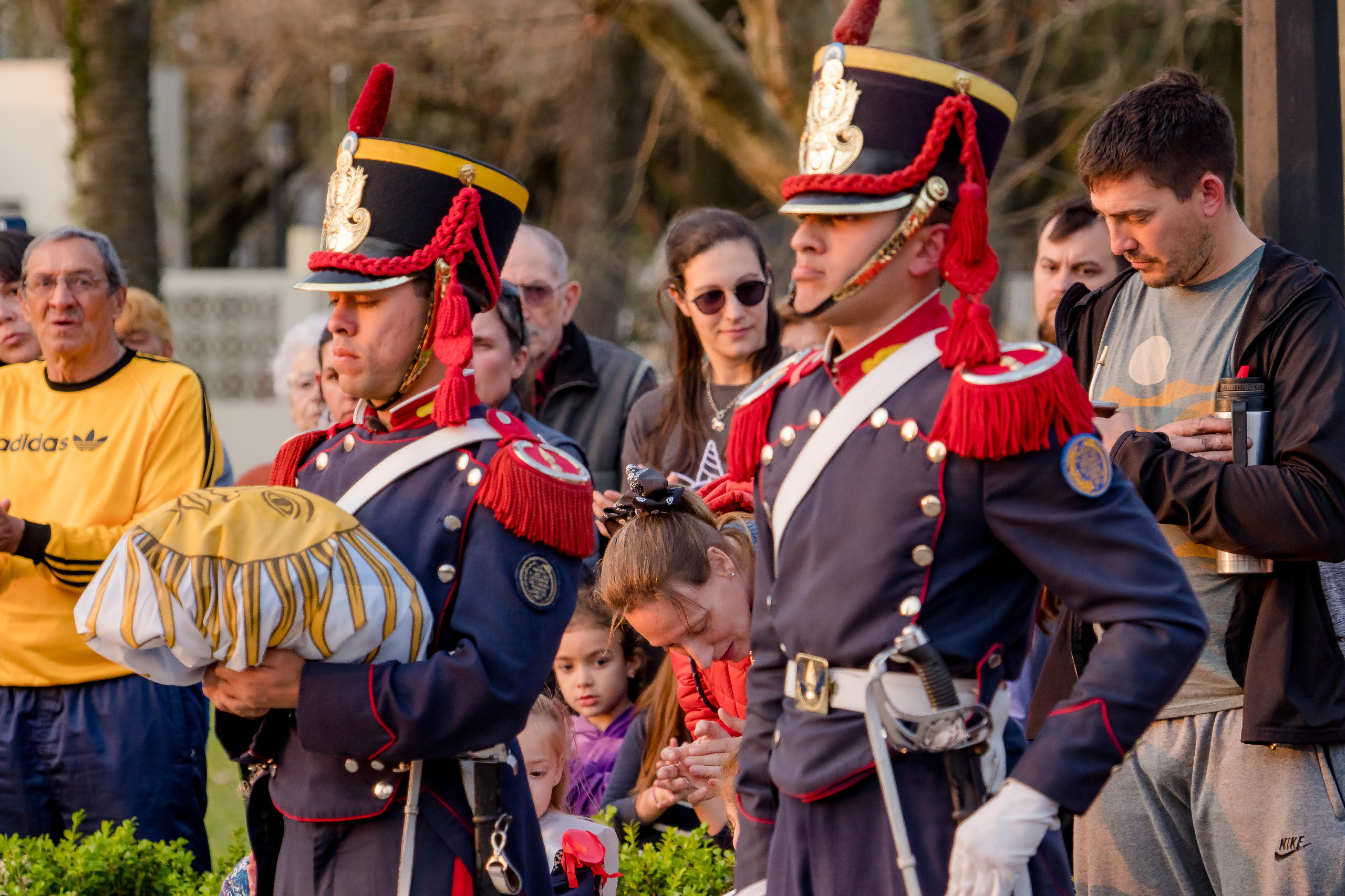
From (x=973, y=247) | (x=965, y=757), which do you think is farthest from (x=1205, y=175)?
(x=965, y=757)

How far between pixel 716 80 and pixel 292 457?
23.6 ft

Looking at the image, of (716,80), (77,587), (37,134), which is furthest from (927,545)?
(37,134)

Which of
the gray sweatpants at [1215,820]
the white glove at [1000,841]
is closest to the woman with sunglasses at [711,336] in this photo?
the gray sweatpants at [1215,820]

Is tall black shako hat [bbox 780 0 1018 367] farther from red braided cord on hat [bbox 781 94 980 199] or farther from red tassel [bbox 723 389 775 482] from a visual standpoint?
red tassel [bbox 723 389 775 482]

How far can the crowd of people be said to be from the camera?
217cm

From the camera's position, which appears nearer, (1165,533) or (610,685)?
(1165,533)

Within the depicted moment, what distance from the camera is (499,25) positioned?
536 inches

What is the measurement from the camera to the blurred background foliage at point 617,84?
31.6ft

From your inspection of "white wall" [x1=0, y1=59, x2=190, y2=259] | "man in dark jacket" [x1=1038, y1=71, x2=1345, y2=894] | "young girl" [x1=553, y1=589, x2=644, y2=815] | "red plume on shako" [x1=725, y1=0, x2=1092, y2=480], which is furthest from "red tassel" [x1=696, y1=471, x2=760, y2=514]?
"white wall" [x1=0, y1=59, x2=190, y2=259]

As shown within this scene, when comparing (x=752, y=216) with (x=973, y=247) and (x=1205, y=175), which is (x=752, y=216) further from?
(x=973, y=247)

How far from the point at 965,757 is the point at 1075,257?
3.13 m

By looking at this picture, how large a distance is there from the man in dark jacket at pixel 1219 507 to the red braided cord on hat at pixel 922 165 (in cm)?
107

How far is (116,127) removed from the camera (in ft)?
32.1

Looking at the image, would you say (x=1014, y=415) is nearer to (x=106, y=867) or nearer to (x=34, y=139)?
(x=106, y=867)
